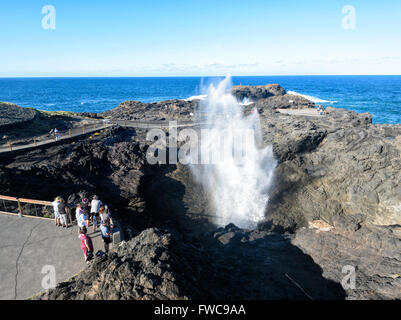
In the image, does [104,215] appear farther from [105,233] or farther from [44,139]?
[44,139]

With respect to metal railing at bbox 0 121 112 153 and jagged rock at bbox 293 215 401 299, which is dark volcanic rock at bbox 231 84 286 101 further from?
jagged rock at bbox 293 215 401 299

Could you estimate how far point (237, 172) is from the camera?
79.3 feet

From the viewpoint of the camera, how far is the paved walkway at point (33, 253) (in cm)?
680

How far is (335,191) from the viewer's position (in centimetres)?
1955

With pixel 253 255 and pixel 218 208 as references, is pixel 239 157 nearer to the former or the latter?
pixel 218 208

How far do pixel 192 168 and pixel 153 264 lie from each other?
17067 mm

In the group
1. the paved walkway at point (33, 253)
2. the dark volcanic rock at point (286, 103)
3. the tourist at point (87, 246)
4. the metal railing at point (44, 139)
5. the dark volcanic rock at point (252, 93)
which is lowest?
the paved walkway at point (33, 253)

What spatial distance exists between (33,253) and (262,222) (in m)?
14.1

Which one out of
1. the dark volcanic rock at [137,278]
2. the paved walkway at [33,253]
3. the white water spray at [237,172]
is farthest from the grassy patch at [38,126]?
the dark volcanic rock at [137,278]

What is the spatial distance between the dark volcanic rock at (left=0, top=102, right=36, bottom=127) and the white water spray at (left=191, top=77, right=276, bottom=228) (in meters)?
18.3

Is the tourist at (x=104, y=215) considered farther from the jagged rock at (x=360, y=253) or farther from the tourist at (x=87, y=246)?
the jagged rock at (x=360, y=253)

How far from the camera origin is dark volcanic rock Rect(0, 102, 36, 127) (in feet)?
80.8

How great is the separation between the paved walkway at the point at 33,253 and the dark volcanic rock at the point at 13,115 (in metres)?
19.0

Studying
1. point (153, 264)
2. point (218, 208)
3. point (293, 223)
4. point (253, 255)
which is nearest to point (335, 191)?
point (293, 223)
